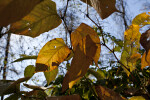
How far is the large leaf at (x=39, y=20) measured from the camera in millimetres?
183

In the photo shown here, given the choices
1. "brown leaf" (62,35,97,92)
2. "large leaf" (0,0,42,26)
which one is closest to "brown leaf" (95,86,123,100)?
"brown leaf" (62,35,97,92)

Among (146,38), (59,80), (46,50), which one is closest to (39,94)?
(46,50)

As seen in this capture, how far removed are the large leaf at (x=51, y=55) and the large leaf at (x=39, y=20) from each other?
0.10ft

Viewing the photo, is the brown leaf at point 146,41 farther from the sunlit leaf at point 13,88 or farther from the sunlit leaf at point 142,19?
the sunlit leaf at point 13,88

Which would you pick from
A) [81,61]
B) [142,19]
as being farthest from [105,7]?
[142,19]

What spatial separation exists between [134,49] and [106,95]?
0.44 ft

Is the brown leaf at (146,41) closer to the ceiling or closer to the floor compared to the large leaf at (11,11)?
closer to the floor

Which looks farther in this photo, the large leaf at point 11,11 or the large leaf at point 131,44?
the large leaf at point 131,44

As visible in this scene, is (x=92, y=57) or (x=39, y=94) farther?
(x=39, y=94)

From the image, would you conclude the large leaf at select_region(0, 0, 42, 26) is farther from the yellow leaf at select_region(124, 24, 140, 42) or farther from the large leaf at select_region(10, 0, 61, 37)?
the yellow leaf at select_region(124, 24, 140, 42)

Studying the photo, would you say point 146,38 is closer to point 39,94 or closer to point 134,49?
point 134,49

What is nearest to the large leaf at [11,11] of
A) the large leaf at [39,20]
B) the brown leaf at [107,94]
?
the large leaf at [39,20]

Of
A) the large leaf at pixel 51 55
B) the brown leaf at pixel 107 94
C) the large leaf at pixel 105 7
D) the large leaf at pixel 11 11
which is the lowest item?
the brown leaf at pixel 107 94

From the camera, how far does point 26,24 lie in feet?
0.61
